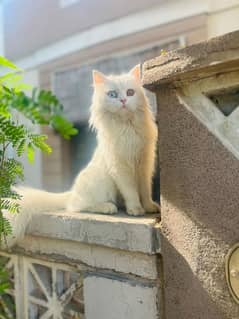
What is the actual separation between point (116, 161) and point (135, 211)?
0.46ft

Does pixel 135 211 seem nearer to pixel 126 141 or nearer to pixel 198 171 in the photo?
pixel 126 141

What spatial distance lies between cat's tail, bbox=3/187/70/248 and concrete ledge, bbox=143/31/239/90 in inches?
19.3

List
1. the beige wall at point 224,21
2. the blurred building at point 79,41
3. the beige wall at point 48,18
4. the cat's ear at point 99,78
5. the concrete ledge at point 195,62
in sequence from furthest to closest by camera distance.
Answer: the beige wall at point 48,18, the blurred building at point 79,41, the beige wall at point 224,21, the cat's ear at point 99,78, the concrete ledge at point 195,62

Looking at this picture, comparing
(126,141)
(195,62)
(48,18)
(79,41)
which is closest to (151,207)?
(126,141)

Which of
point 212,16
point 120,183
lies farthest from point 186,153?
point 212,16

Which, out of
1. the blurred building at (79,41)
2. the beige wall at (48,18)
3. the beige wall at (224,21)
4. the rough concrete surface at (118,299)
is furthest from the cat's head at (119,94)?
the beige wall at (48,18)

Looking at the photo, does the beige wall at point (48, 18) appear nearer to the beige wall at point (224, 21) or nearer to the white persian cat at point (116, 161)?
the beige wall at point (224, 21)

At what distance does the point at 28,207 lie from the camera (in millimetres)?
1064

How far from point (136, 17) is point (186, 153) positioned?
1994mm

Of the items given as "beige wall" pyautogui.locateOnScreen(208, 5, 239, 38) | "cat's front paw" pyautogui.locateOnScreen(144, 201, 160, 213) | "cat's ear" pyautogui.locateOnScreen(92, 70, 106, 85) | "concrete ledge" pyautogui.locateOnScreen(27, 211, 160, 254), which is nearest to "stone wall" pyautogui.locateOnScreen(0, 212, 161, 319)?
"concrete ledge" pyautogui.locateOnScreen(27, 211, 160, 254)

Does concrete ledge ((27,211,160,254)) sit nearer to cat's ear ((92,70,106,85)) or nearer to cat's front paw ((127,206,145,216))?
cat's front paw ((127,206,145,216))

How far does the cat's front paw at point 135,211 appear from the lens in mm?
977

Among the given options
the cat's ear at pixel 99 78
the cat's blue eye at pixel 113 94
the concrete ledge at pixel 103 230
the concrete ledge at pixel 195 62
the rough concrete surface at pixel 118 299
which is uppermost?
the cat's ear at pixel 99 78

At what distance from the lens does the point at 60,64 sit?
3029 mm
